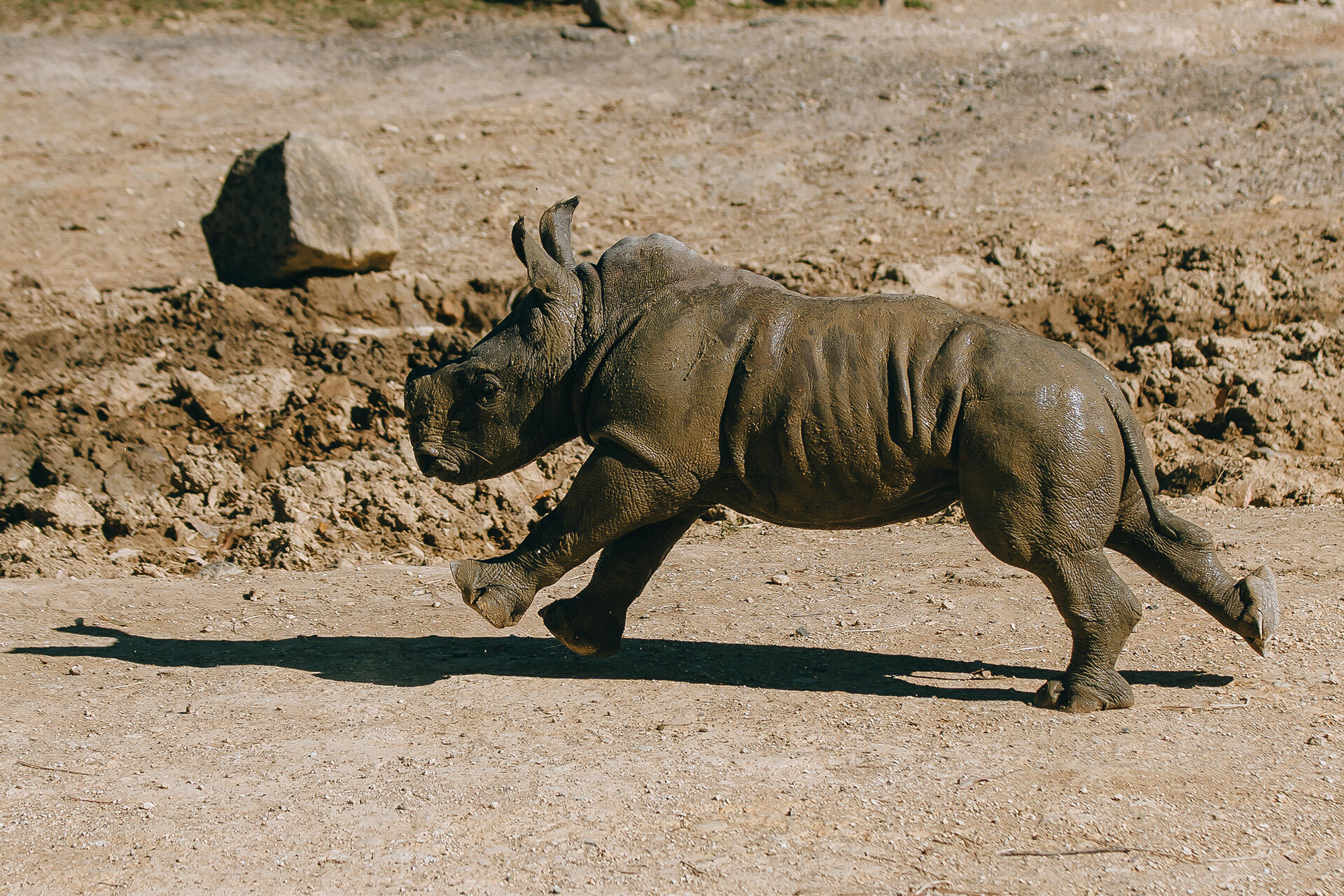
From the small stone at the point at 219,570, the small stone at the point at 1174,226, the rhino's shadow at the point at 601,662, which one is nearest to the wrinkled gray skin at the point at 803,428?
the rhino's shadow at the point at 601,662

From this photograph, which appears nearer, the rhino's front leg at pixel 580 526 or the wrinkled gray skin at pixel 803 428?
the wrinkled gray skin at pixel 803 428

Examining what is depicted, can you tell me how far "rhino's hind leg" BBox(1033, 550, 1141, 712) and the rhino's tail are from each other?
344 mm

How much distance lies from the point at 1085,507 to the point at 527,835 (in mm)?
2372

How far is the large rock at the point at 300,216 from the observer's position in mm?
11742

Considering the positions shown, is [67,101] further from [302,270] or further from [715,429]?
[715,429]

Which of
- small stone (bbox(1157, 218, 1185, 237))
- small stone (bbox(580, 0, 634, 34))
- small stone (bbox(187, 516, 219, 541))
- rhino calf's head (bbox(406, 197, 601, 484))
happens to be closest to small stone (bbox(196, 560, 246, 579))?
small stone (bbox(187, 516, 219, 541))

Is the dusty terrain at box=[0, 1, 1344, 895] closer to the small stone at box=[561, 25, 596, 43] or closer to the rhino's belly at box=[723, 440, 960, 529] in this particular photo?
the small stone at box=[561, 25, 596, 43]

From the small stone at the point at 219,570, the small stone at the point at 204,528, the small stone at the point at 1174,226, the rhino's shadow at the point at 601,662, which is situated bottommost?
the small stone at the point at 204,528

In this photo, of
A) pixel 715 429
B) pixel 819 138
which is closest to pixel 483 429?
pixel 715 429

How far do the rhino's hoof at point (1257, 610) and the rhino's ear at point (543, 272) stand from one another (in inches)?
116

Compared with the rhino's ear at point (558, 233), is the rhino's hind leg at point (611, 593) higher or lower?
lower

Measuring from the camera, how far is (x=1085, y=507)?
16.8ft

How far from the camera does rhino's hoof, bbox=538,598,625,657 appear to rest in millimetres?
5945

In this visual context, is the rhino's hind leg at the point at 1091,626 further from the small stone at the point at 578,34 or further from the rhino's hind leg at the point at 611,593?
the small stone at the point at 578,34
